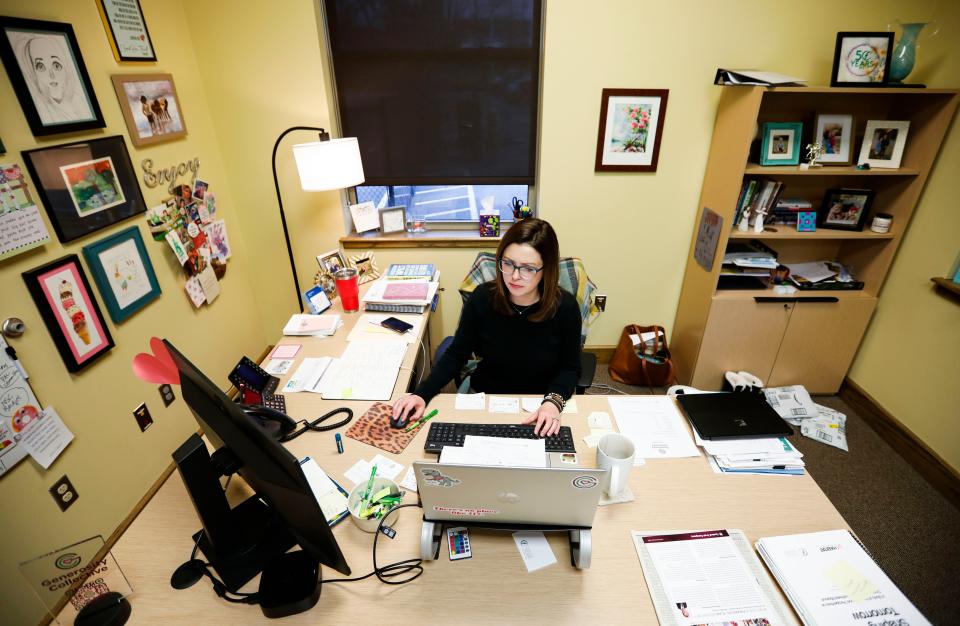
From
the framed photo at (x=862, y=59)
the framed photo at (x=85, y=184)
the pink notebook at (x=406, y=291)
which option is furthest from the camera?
the pink notebook at (x=406, y=291)

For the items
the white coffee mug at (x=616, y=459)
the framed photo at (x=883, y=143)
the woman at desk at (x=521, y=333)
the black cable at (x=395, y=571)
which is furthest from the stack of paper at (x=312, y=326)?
the framed photo at (x=883, y=143)

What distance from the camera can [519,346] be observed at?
1808 millimetres

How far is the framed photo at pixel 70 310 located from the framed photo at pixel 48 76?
0.52m

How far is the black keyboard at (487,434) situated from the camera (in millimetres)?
1358

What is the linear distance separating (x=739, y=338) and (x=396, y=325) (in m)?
2.09

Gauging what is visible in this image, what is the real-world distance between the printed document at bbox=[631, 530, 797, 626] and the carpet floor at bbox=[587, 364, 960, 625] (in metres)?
1.34

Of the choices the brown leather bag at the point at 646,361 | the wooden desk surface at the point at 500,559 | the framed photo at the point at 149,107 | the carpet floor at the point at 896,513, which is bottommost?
the carpet floor at the point at 896,513

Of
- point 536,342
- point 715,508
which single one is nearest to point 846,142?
point 536,342

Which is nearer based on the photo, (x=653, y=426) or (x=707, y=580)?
(x=707, y=580)

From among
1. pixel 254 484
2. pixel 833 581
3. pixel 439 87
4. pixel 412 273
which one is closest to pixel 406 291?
pixel 412 273

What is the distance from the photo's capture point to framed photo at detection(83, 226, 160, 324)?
1923 millimetres

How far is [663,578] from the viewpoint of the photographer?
105 cm

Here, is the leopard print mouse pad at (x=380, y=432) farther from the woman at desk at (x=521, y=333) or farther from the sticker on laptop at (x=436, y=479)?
the sticker on laptop at (x=436, y=479)

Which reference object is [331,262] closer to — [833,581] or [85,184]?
[85,184]
